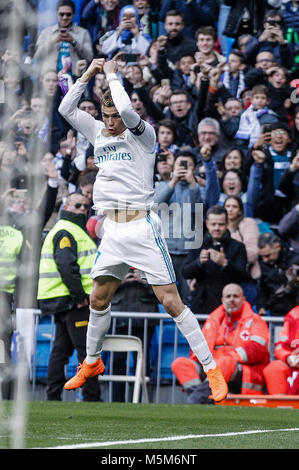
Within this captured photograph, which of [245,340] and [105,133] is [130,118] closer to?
[105,133]

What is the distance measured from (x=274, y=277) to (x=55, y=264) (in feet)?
8.49

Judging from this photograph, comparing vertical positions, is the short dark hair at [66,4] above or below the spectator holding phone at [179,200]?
above

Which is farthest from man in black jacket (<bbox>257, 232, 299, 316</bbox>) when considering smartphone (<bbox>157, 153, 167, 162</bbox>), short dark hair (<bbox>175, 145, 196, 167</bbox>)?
smartphone (<bbox>157, 153, 167, 162</bbox>)

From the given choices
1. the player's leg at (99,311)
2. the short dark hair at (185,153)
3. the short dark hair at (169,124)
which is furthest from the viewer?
the short dark hair at (169,124)

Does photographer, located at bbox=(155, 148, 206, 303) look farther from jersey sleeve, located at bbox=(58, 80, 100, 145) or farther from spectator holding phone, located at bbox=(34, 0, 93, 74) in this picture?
jersey sleeve, located at bbox=(58, 80, 100, 145)

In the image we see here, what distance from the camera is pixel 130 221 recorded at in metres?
7.81

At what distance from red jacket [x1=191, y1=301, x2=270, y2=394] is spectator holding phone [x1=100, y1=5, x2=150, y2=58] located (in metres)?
5.31

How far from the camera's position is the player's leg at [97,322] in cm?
788

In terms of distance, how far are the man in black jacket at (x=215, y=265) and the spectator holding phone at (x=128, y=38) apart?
4.17 meters

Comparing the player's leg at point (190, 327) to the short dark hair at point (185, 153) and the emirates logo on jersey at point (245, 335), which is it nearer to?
the emirates logo on jersey at point (245, 335)

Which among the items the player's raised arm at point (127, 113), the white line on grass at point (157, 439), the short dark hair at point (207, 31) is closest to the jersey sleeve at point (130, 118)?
the player's raised arm at point (127, 113)

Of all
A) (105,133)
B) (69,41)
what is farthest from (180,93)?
(105,133)

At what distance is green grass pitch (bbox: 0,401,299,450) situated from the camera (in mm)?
5820

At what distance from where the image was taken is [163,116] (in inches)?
553
